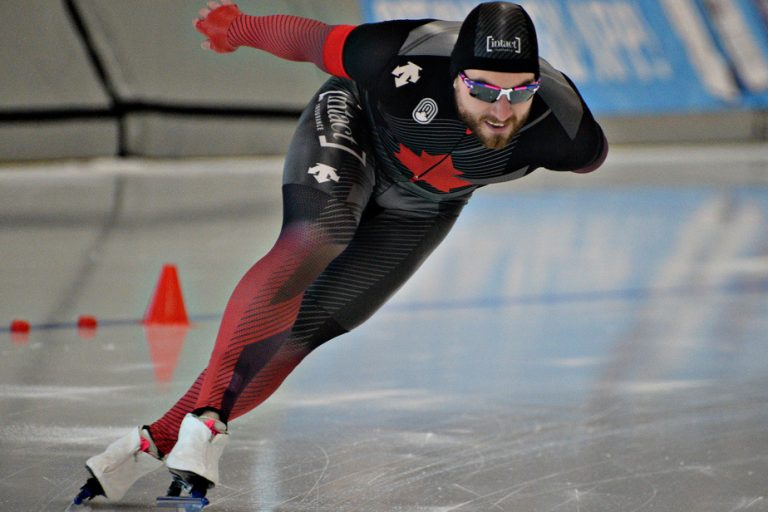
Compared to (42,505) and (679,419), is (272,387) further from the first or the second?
(679,419)

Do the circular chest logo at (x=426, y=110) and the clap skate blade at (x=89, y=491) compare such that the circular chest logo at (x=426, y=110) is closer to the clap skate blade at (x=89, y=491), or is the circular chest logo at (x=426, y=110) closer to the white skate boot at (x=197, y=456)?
the white skate boot at (x=197, y=456)

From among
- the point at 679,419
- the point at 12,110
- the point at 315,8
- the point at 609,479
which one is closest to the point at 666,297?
the point at 679,419

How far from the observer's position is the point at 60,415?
11.3ft

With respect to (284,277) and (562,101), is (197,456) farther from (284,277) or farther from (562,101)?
(562,101)

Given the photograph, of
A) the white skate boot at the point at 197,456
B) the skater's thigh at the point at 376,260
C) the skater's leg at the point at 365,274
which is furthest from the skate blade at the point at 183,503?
the skater's thigh at the point at 376,260

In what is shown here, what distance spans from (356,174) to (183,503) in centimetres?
80

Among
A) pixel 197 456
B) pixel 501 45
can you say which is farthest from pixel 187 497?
pixel 501 45

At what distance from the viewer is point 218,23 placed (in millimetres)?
3131

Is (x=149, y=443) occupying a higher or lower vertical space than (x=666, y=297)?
higher

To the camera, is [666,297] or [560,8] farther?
[560,8]

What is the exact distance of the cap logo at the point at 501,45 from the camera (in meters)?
2.62

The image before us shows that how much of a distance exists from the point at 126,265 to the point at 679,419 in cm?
350

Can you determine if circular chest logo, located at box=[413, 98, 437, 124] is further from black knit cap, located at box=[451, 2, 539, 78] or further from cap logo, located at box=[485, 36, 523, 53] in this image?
cap logo, located at box=[485, 36, 523, 53]

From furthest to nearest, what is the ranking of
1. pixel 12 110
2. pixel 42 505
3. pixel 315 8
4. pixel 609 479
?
1. pixel 315 8
2. pixel 12 110
3. pixel 609 479
4. pixel 42 505
